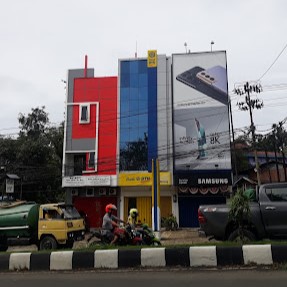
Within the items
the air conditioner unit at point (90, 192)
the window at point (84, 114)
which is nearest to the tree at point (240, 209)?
the air conditioner unit at point (90, 192)

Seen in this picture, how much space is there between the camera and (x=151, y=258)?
6902 millimetres

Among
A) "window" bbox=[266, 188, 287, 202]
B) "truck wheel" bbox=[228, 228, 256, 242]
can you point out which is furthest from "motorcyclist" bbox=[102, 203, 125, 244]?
"window" bbox=[266, 188, 287, 202]

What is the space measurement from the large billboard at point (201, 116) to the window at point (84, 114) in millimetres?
6498

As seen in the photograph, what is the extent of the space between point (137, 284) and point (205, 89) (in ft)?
75.4

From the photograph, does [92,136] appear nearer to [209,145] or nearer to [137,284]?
[209,145]

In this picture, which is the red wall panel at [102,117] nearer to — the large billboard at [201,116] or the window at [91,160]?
the window at [91,160]

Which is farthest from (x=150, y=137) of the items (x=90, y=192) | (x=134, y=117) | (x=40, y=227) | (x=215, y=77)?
(x=40, y=227)

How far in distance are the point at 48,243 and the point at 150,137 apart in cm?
1403

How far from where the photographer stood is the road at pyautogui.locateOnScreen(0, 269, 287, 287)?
5562mm

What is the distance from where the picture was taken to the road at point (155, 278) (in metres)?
5.56

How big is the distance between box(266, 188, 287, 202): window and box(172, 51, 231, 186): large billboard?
1577 cm

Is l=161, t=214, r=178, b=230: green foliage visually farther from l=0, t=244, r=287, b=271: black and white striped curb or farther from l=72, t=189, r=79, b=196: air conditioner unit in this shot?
l=0, t=244, r=287, b=271: black and white striped curb

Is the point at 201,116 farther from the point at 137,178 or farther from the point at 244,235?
the point at 244,235

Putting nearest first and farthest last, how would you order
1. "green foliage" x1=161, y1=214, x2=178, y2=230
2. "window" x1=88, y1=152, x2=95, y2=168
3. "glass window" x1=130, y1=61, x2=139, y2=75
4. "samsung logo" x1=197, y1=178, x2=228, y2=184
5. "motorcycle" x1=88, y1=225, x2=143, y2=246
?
"motorcycle" x1=88, y1=225, x2=143, y2=246 → "green foliage" x1=161, y1=214, x2=178, y2=230 → "samsung logo" x1=197, y1=178, x2=228, y2=184 → "window" x1=88, y1=152, x2=95, y2=168 → "glass window" x1=130, y1=61, x2=139, y2=75
